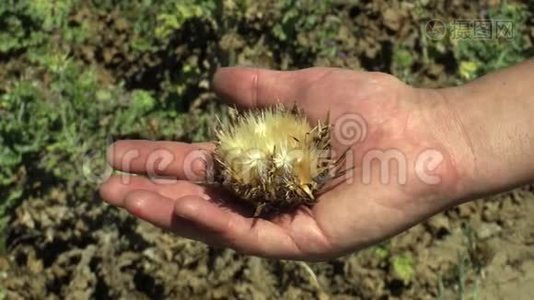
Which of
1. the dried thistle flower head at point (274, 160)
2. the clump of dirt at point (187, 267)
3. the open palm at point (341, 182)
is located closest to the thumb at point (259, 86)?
the open palm at point (341, 182)

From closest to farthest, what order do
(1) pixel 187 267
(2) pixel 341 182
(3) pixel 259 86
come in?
1. (2) pixel 341 182
2. (3) pixel 259 86
3. (1) pixel 187 267

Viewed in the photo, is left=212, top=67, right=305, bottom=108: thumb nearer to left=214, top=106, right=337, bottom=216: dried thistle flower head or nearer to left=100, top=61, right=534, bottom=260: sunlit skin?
left=100, top=61, right=534, bottom=260: sunlit skin

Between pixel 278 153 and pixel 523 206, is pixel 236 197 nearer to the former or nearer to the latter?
pixel 278 153

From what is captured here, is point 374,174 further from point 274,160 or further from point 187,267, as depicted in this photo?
point 187,267
